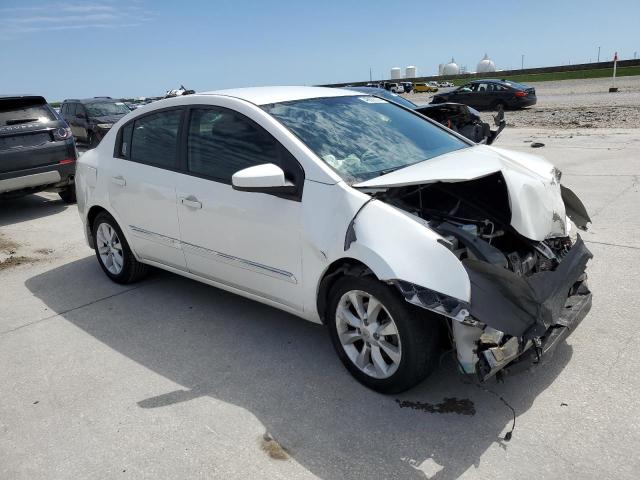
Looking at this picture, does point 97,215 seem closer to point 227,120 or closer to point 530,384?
point 227,120

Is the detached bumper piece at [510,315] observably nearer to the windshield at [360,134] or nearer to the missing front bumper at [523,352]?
the missing front bumper at [523,352]

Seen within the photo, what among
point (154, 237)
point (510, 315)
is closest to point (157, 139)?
point (154, 237)

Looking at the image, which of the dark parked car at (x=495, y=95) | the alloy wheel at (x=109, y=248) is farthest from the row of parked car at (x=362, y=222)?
the dark parked car at (x=495, y=95)

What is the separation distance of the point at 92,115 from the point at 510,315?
60.3ft

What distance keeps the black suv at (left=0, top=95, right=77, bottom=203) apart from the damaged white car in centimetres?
419

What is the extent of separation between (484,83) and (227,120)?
2573 centimetres

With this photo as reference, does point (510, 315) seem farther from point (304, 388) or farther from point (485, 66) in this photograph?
point (485, 66)

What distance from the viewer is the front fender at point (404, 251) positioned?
2736mm

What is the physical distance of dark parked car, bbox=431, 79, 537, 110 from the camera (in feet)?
83.6

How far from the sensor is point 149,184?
4.45m

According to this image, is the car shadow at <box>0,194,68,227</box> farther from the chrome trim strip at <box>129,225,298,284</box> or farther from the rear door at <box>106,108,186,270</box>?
the chrome trim strip at <box>129,225,298,284</box>

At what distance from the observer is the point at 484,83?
27125 millimetres

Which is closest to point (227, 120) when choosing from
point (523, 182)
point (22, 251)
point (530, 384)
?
point (523, 182)

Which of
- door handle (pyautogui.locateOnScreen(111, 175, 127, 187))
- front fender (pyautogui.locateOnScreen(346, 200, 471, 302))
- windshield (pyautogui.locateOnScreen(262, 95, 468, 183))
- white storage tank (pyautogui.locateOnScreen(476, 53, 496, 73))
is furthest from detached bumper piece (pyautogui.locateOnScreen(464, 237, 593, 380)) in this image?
white storage tank (pyautogui.locateOnScreen(476, 53, 496, 73))
